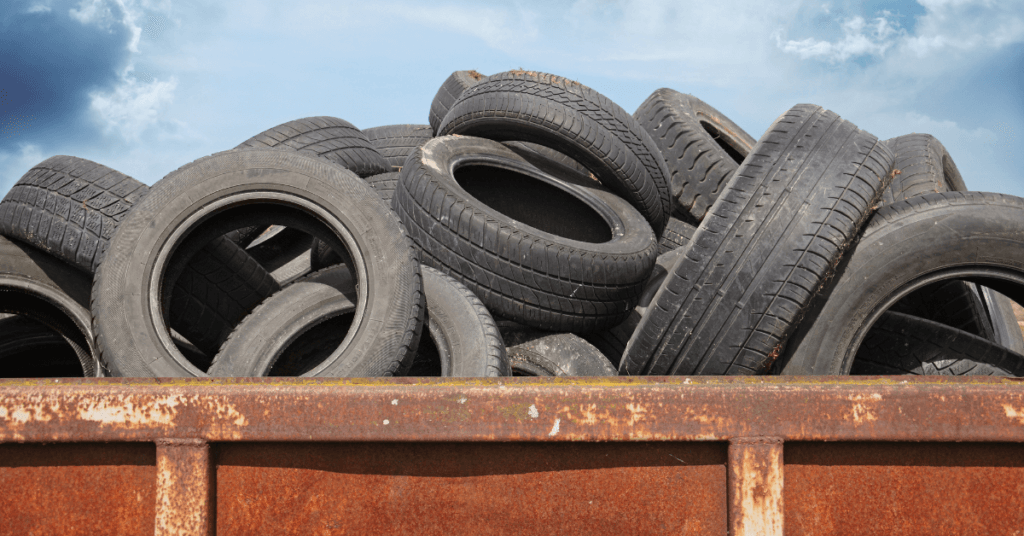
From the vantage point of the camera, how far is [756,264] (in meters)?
2.53

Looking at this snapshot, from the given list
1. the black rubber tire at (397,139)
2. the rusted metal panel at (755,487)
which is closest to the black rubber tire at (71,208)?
the black rubber tire at (397,139)

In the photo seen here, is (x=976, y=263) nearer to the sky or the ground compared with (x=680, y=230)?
nearer to the ground

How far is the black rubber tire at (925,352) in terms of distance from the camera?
3.15 meters

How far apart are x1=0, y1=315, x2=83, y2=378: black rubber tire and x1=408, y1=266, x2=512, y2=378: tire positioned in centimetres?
221

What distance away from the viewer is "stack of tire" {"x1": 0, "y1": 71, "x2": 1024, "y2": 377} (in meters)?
2.57

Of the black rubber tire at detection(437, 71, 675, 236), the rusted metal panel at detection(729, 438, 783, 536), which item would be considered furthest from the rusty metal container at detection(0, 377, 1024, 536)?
the black rubber tire at detection(437, 71, 675, 236)

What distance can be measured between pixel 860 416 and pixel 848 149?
1.73 metres

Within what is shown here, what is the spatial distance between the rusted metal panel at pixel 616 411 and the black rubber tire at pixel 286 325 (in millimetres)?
1411

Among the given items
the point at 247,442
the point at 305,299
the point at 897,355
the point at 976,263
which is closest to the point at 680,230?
the point at 897,355

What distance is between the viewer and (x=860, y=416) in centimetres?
145

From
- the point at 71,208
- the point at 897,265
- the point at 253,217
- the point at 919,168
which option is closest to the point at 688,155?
the point at 919,168

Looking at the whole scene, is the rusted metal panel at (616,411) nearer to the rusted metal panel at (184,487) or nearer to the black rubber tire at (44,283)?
the rusted metal panel at (184,487)

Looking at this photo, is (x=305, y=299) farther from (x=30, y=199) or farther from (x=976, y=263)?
(x=976, y=263)

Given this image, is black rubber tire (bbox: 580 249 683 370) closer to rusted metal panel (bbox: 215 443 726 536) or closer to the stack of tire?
the stack of tire
